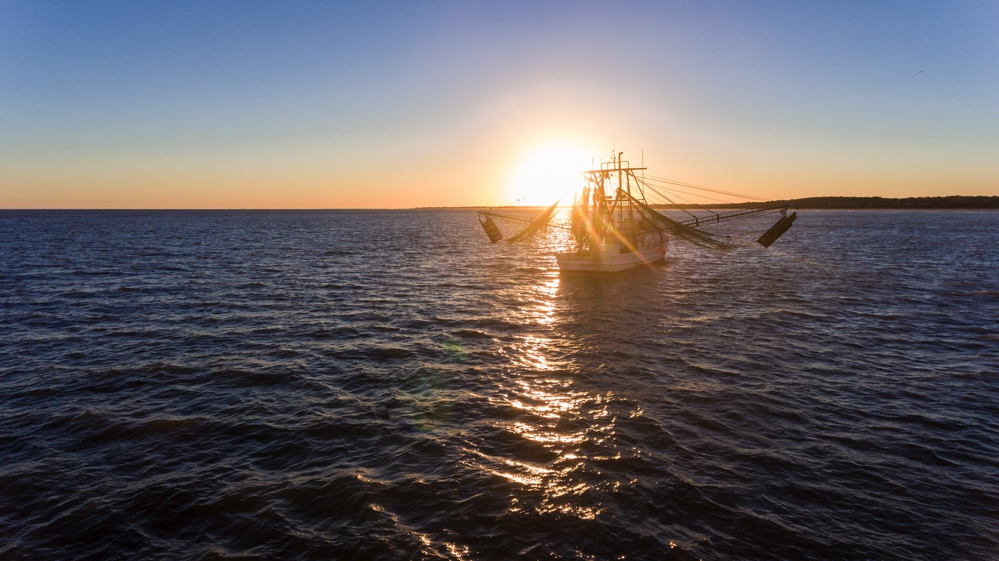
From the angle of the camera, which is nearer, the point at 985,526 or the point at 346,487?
the point at 985,526

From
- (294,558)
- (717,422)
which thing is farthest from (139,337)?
(717,422)

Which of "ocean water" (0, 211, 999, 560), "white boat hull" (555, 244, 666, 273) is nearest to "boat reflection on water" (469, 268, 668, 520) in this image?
"ocean water" (0, 211, 999, 560)

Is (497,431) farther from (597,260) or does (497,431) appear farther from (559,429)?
(597,260)

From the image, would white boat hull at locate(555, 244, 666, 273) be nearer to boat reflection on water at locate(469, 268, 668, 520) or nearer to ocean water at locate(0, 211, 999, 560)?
ocean water at locate(0, 211, 999, 560)

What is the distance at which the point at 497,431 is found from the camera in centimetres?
1399

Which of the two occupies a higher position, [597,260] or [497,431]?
[597,260]

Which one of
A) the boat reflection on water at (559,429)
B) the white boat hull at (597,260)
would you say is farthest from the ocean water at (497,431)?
the white boat hull at (597,260)

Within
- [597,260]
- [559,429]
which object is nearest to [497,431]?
[559,429]

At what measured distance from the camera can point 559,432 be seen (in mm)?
13883

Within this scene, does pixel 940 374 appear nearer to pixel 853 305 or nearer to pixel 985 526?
pixel 985 526

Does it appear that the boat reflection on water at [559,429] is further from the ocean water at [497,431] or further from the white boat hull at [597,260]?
the white boat hull at [597,260]

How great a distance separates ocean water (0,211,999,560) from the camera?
9.71 m

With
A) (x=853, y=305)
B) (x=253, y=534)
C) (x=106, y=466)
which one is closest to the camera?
(x=253, y=534)

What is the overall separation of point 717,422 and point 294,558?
11189 millimetres
